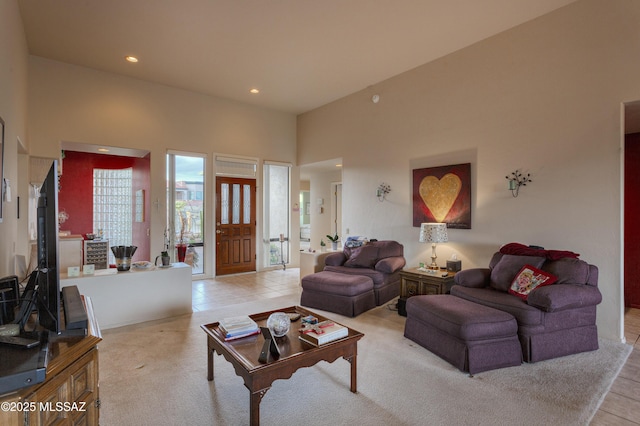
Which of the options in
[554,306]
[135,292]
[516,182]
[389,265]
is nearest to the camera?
[554,306]

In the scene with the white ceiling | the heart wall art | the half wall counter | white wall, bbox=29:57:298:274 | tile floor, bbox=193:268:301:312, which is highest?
the white ceiling

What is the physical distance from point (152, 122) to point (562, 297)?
640 centimetres

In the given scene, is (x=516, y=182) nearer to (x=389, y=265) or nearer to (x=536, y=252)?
(x=536, y=252)

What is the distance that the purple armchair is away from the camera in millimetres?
4617

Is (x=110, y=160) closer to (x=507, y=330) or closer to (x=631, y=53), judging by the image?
(x=507, y=330)

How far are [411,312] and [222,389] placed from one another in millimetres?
1918

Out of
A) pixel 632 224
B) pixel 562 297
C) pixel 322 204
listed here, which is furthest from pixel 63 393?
pixel 322 204

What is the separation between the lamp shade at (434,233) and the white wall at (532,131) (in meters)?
0.46

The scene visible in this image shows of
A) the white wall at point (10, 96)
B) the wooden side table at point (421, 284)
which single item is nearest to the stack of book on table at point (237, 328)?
the white wall at point (10, 96)

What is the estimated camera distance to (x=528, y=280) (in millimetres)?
3219

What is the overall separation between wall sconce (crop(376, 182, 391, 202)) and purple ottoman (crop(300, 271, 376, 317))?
73.0 inches

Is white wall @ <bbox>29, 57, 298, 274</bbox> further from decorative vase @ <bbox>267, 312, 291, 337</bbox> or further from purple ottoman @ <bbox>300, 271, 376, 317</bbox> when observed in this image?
decorative vase @ <bbox>267, 312, 291, 337</bbox>

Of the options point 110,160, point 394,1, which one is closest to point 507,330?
point 394,1

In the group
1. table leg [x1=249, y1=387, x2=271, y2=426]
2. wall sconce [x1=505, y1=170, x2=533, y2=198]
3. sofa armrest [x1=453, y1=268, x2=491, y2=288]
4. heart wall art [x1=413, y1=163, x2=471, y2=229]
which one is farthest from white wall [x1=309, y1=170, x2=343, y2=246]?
table leg [x1=249, y1=387, x2=271, y2=426]
